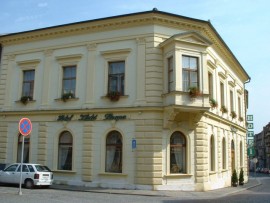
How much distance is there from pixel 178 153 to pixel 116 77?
6.22 m

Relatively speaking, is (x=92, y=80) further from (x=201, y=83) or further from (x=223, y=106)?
(x=223, y=106)

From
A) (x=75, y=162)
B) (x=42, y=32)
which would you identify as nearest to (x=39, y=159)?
(x=75, y=162)

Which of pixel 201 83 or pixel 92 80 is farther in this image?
pixel 92 80

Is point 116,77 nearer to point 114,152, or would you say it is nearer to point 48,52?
point 114,152

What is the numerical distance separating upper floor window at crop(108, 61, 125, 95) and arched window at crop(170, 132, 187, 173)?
450cm

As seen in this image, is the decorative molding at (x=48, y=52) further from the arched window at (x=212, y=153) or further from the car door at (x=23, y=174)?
the arched window at (x=212, y=153)

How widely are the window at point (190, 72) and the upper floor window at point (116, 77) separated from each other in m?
3.94

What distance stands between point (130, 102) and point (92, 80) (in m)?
3.11

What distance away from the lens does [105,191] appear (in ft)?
65.5

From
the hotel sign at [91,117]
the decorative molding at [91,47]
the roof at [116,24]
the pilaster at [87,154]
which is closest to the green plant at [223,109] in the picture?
the roof at [116,24]

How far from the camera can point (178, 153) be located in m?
21.7

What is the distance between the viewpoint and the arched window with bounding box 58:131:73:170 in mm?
23250

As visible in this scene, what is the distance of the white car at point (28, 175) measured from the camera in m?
20.0

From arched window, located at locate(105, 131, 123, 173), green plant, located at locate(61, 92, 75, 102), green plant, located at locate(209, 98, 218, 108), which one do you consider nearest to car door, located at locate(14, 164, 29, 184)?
arched window, located at locate(105, 131, 123, 173)
